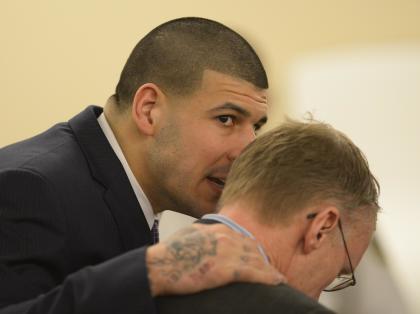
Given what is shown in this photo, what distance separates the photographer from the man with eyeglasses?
1328 millimetres

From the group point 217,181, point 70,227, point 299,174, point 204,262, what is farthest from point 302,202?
point 217,181

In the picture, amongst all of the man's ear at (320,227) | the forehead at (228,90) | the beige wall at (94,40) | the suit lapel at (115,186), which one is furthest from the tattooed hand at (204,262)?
the beige wall at (94,40)

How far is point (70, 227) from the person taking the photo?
5.52 ft

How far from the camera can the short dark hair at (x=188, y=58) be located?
197cm

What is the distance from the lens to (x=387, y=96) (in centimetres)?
313

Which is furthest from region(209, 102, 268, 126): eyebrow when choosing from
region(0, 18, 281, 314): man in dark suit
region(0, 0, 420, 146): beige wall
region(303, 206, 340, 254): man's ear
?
region(0, 0, 420, 146): beige wall

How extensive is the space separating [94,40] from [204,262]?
2169 millimetres

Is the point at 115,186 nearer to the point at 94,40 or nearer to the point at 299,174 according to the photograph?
the point at 299,174

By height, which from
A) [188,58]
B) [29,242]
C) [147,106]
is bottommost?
[29,242]

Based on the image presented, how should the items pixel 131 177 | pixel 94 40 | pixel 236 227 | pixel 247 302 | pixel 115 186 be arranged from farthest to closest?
pixel 94 40, pixel 131 177, pixel 115 186, pixel 236 227, pixel 247 302

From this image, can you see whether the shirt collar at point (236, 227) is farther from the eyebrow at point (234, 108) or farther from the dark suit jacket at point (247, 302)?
the eyebrow at point (234, 108)

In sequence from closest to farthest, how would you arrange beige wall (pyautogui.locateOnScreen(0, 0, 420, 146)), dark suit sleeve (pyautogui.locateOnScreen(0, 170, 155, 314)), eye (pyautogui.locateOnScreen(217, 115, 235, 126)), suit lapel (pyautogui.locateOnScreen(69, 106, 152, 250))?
dark suit sleeve (pyautogui.locateOnScreen(0, 170, 155, 314))
suit lapel (pyautogui.locateOnScreen(69, 106, 152, 250))
eye (pyautogui.locateOnScreen(217, 115, 235, 126))
beige wall (pyautogui.locateOnScreen(0, 0, 420, 146))

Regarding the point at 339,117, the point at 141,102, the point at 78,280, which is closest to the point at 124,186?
the point at 141,102

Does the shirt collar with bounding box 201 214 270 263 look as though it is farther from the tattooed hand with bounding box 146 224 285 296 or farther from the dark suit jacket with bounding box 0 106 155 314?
the dark suit jacket with bounding box 0 106 155 314
